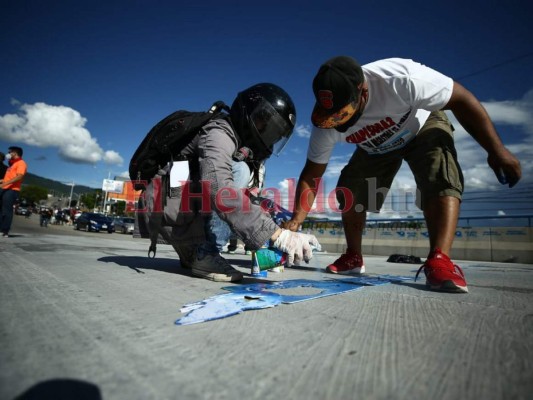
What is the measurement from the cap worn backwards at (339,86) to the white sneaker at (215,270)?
118 cm

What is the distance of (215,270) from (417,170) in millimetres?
1547

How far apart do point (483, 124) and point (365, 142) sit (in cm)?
76

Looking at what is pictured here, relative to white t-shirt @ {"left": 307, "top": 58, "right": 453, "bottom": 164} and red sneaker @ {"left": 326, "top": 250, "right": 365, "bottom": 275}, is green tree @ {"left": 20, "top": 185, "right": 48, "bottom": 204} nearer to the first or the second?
red sneaker @ {"left": 326, "top": 250, "right": 365, "bottom": 275}

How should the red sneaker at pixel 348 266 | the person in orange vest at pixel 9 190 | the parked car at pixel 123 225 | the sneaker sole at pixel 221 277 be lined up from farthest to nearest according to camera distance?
the parked car at pixel 123 225, the person in orange vest at pixel 9 190, the red sneaker at pixel 348 266, the sneaker sole at pixel 221 277

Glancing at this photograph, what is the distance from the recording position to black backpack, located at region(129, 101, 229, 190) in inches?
69.6

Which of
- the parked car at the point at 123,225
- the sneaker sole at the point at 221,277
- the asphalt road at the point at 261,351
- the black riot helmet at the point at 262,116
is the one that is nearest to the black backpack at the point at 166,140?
the black riot helmet at the point at 262,116

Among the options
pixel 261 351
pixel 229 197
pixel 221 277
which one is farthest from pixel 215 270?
pixel 261 351

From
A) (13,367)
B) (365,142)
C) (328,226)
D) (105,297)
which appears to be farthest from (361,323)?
(328,226)

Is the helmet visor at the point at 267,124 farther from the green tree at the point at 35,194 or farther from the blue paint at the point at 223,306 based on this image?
the green tree at the point at 35,194

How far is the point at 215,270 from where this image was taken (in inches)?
67.1

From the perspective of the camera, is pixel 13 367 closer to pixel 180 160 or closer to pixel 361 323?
pixel 361 323

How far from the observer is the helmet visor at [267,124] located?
6.00 feet

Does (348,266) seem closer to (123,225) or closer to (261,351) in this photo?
(261,351)

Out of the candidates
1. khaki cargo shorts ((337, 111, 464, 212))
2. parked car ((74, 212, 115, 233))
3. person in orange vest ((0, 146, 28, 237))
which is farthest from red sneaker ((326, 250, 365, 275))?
parked car ((74, 212, 115, 233))
